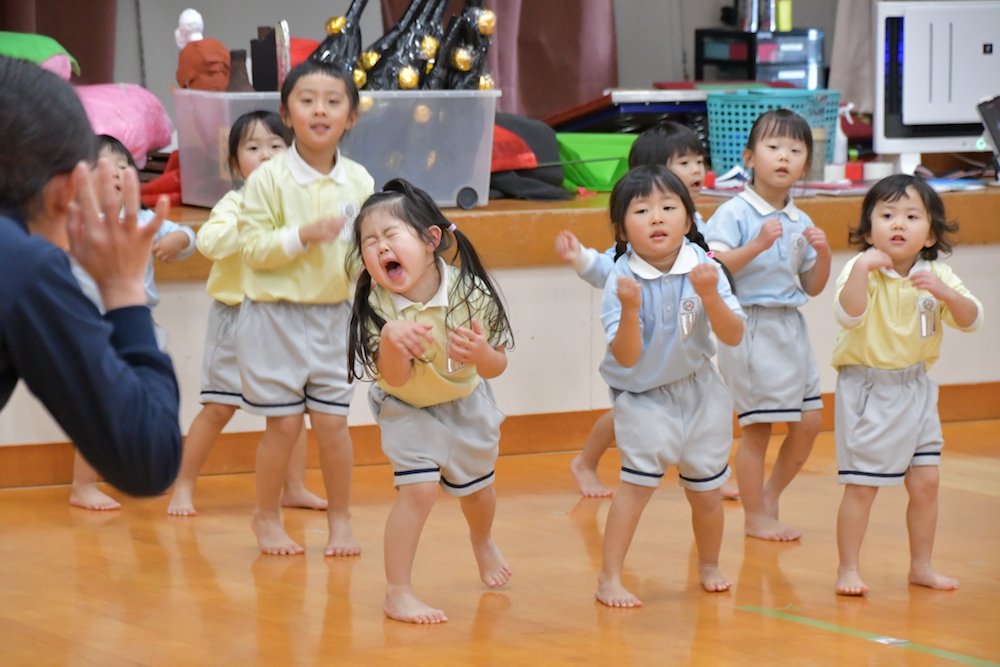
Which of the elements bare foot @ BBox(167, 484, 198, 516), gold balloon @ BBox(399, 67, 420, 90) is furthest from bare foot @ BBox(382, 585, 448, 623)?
gold balloon @ BBox(399, 67, 420, 90)

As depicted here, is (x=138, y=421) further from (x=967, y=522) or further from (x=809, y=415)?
(x=967, y=522)

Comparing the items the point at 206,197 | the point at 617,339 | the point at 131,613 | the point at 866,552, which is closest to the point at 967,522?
the point at 866,552

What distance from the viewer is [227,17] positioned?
5.06 m

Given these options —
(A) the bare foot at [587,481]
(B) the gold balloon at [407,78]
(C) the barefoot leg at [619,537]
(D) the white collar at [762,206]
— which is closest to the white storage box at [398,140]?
(B) the gold balloon at [407,78]

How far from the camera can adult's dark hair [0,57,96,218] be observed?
50.2 inches

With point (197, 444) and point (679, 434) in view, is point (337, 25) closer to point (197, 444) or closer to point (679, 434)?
point (197, 444)

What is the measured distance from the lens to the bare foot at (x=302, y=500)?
3373mm

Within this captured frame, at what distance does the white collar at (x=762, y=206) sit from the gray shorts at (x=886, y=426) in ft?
1.84

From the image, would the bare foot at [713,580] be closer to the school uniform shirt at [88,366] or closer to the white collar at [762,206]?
the white collar at [762,206]

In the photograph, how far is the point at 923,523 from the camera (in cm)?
263

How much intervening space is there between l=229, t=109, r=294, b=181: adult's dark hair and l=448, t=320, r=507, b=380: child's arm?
1089 millimetres

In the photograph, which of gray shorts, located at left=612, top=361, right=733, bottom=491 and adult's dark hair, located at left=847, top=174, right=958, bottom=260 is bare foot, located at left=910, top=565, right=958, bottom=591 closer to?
gray shorts, located at left=612, top=361, right=733, bottom=491

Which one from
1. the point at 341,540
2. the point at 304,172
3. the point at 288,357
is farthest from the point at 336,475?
the point at 304,172

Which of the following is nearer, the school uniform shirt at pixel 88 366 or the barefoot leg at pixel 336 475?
the school uniform shirt at pixel 88 366
